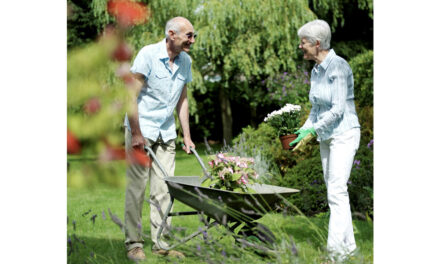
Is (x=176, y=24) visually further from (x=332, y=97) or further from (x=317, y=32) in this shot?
(x=332, y=97)

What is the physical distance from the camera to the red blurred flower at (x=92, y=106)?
0.93m

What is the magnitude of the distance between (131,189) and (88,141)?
220 cm

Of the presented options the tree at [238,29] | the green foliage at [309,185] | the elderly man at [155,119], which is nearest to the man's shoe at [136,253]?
the elderly man at [155,119]

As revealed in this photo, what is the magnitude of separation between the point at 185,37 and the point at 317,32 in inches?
30.1

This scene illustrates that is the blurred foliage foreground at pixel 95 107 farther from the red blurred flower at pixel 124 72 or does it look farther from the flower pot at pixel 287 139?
the flower pot at pixel 287 139

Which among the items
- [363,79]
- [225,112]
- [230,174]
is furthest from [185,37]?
[225,112]

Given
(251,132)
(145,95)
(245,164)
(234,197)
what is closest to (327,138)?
(245,164)

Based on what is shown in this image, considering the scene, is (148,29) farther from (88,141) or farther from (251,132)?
(88,141)

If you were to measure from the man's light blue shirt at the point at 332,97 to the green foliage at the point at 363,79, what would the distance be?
3413mm

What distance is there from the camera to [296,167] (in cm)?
449

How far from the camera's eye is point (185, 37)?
113 inches

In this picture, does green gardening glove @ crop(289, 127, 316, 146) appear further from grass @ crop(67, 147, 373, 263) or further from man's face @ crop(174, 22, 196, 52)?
man's face @ crop(174, 22, 196, 52)
